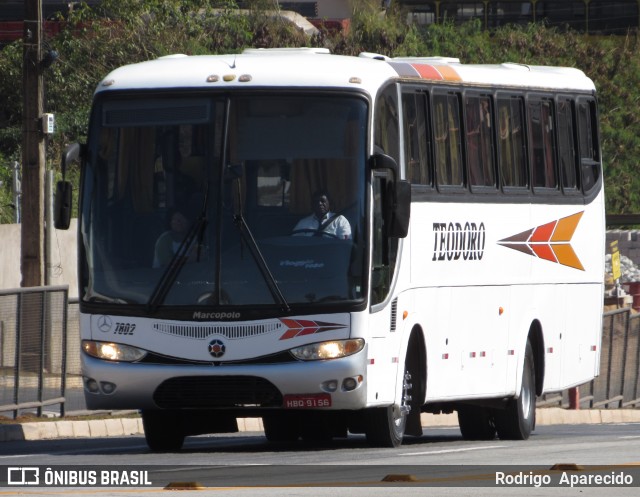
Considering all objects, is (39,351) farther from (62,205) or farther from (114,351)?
(114,351)

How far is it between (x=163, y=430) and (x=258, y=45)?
3855 centimetres

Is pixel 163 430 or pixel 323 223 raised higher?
pixel 323 223

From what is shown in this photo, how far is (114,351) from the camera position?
47.9 feet

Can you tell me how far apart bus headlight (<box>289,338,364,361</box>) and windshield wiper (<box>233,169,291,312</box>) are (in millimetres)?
352

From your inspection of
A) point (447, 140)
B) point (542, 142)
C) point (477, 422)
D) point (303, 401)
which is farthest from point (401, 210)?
point (477, 422)

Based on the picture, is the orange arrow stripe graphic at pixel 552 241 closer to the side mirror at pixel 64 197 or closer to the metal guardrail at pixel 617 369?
the side mirror at pixel 64 197

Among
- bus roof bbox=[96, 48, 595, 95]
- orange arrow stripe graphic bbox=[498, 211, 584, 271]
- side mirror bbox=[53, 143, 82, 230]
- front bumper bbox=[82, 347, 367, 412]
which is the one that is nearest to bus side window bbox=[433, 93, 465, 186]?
bus roof bbox=[96, 48, 595, 95]

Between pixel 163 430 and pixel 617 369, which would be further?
pixel 617 369

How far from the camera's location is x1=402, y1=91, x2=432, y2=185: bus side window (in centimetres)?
1598

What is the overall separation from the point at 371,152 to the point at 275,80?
1.06 m

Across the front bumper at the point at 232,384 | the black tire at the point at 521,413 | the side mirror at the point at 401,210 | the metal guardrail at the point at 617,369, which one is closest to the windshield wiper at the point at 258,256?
the front bumper at the point at 232,384

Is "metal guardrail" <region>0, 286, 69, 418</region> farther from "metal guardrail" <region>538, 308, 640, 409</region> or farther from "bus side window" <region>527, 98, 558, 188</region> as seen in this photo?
"metal guardrail" <region>538, 308, 640, 409</region>

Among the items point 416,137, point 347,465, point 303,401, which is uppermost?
point 416,137

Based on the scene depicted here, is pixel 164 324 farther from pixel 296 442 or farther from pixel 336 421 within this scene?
pixel 296 442
